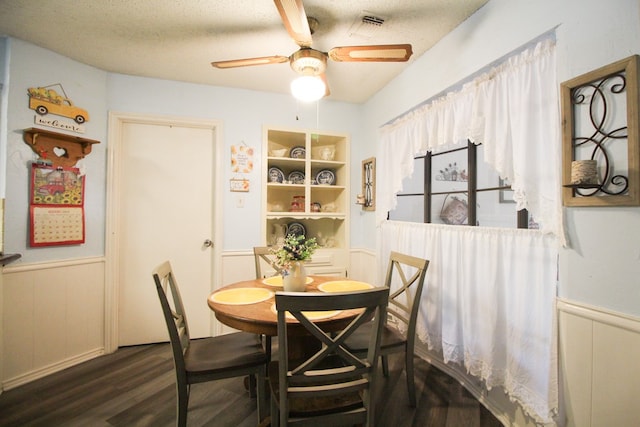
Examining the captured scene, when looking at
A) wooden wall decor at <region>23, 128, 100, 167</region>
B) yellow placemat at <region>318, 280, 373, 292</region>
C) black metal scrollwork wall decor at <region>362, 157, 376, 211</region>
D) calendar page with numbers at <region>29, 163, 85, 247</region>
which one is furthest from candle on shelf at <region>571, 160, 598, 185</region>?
calendar page with numbers at <region>29, 163, 85, 247</region>

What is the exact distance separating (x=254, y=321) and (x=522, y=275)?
139cm

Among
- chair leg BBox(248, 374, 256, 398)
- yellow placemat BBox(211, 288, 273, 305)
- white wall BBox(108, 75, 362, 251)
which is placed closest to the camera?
yellow placemat BBox(211, 288, 273, 305)

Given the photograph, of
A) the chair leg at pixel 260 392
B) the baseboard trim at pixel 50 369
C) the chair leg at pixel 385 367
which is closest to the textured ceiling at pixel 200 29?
the chair leg at pixel 260 392

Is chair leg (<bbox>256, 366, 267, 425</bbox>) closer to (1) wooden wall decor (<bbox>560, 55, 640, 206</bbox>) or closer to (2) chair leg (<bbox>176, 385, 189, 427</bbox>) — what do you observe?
(2) chair leg (<bbox>176, 385, 189, 427</bbox>)

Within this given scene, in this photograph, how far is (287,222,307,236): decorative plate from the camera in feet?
10.6

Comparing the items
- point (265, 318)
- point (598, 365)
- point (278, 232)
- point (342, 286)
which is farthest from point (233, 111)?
point (598, 365)

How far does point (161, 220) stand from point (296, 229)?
4.55 feet

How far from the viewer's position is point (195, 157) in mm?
2818

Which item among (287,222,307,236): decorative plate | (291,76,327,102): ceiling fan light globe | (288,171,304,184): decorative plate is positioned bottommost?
(287,222,307,236): decorative plate

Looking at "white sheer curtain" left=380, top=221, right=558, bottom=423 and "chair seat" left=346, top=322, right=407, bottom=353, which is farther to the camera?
"chair seat" left=346, top=322, right=407, bottom=353

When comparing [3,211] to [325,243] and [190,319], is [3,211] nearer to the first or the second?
[190,319]

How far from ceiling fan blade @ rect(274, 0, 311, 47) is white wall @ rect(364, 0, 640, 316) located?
3.57 ft

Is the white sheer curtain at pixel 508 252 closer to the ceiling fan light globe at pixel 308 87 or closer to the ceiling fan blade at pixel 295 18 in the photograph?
the ceiling fan light globe at pixel 308 87

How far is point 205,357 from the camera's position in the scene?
155 centimetres
